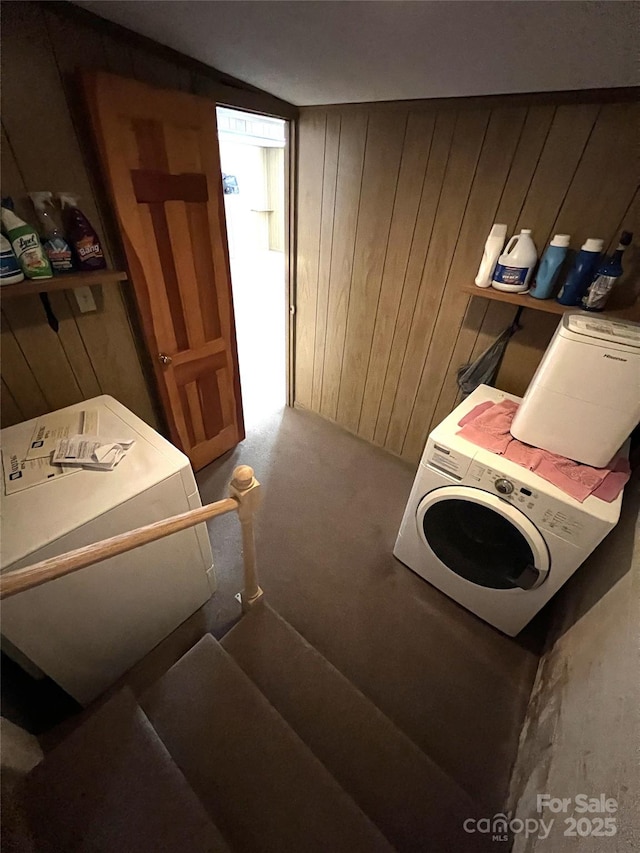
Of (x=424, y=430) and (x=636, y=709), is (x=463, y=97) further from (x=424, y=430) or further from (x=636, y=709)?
(x=636, y=709)

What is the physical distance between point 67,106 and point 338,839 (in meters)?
2.36

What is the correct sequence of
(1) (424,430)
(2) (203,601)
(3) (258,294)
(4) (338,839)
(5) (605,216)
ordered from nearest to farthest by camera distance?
1. (4) (338,839)
2. (5) (605,216)
3. (2) (203,601)
4. (1) (424,430)
5. (3) (258,294)

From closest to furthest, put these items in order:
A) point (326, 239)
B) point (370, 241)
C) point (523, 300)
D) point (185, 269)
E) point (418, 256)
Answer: point (523, 300) < point (185, 269) < point (418, 256) < point (370, 241) < point (326, 239)

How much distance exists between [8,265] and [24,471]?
2.23 ft

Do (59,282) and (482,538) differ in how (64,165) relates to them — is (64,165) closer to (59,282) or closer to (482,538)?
(59,282)

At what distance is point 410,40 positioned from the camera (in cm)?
98

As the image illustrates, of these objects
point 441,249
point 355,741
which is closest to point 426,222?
point 441,249

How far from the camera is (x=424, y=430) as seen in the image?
88.2 inches

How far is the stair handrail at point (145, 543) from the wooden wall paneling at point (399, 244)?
1382mm

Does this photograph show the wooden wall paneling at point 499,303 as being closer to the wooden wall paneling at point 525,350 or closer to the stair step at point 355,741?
the wooden wall paneling at point 525,350

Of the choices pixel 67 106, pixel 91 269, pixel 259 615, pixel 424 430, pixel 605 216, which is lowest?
pixel 259 615

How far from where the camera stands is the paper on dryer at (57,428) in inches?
49.1

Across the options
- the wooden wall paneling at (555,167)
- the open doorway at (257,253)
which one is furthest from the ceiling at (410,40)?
the open doorway at (257,253)

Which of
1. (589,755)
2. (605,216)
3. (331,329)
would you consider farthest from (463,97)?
(589,755)
